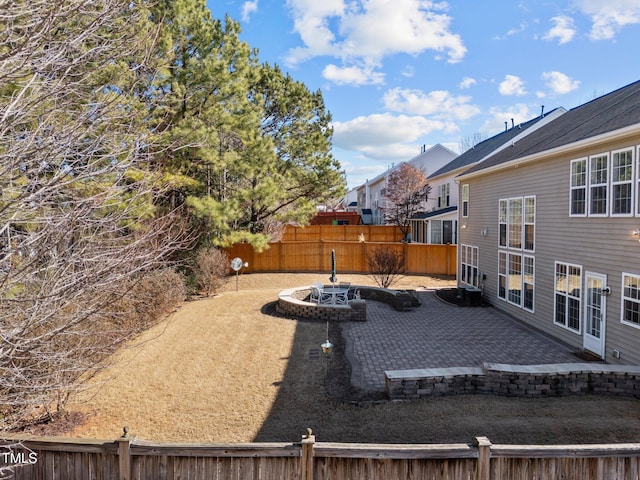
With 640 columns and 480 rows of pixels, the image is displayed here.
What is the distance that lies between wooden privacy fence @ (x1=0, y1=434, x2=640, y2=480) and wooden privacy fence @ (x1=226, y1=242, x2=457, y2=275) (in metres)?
18.5

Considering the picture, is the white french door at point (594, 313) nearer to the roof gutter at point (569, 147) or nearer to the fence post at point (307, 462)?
the roof gutter at point (569, 147)

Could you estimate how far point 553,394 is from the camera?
7.02 m

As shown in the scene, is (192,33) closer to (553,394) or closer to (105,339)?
(105,339)

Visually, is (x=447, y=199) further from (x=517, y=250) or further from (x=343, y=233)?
(x=517, y=250)

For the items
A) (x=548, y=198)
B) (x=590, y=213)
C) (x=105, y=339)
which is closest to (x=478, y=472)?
(x=105, y=339)

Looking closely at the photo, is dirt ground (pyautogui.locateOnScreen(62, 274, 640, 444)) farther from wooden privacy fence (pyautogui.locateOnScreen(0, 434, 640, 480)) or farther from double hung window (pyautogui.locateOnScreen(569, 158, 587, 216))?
double hung window (pyautogui.locateOnScreen(569, 158, 587, 216))

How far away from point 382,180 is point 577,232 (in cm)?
3400

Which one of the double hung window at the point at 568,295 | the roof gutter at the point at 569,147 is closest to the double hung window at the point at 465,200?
the roof gutter at the point at 569,147

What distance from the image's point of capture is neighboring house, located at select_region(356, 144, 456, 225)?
123 feet

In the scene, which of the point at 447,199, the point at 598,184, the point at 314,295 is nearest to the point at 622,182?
the point at 598,184

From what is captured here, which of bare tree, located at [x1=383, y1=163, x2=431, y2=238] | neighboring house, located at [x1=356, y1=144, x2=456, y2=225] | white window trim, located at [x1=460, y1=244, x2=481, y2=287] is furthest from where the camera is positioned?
neighboring house, located at [x1=356, y1=144, x2=456, y2=225]

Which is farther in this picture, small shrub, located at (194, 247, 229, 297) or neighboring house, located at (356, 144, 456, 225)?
neighboring house, located at (356, 144, 456, 225)

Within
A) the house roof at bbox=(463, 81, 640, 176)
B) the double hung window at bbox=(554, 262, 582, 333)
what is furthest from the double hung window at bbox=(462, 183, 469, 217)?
the double hung window at bbox=(554, 262, 582, 333)

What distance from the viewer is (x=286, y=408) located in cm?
661
